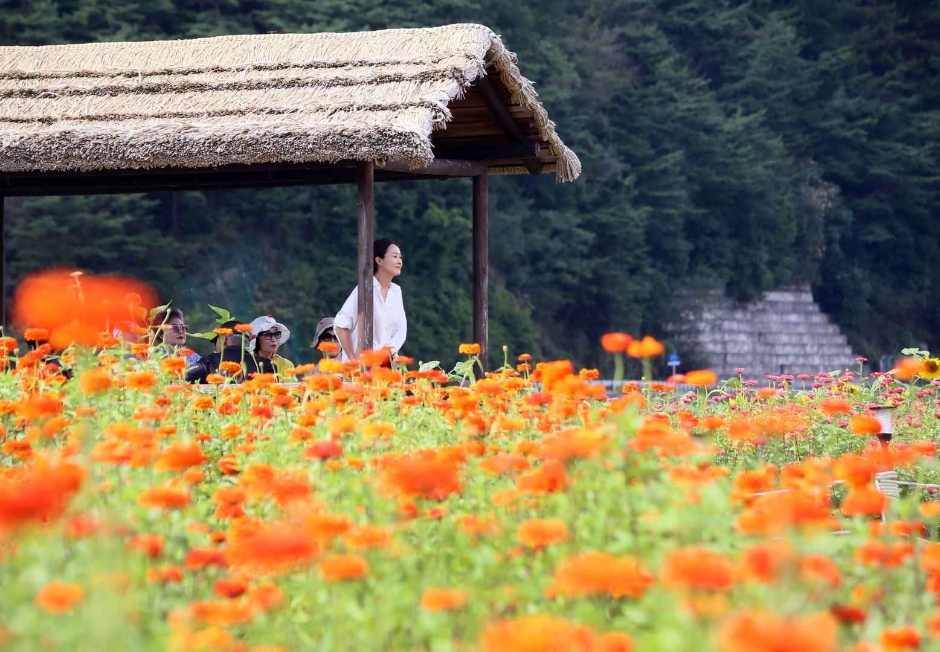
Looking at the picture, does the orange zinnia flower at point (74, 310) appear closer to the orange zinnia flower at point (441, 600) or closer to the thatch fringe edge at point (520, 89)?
the orange zinnia flower at point (441, 600)

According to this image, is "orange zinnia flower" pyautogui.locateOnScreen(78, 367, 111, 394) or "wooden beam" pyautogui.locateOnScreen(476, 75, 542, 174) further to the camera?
"wooden beam" pyautogui.locateOnScreen(476, 75, 542, 174)

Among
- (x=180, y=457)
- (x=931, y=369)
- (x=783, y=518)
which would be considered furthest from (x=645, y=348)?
(x=931, y=369)

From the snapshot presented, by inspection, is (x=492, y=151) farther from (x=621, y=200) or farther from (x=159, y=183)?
(x=621, y=200)

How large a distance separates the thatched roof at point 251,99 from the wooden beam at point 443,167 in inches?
14.1

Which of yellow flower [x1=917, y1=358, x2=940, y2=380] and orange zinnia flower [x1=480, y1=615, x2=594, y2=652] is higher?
yellow flower [x1=917, y1=358, x2=940, y2=380]

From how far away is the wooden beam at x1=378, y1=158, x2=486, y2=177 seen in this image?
26.2 ft

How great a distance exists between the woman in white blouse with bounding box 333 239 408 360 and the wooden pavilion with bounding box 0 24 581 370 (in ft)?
0.35

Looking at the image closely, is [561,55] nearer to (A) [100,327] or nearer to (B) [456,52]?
(B) [456,52]

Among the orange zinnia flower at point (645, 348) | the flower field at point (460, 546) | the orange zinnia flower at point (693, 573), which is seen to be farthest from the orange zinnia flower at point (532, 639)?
the orange zinnia flower at point (645, 348)

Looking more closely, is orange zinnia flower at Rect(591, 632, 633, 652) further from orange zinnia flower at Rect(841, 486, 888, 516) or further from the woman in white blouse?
the woman in white blouse

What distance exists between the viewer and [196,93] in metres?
8.73

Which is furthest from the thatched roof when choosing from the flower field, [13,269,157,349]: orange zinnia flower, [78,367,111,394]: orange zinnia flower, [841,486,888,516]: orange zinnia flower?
[841,486,888,516]: orange zinnia flower

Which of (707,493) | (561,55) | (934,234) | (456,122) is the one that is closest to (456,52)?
(456,122)

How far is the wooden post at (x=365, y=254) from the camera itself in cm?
757
